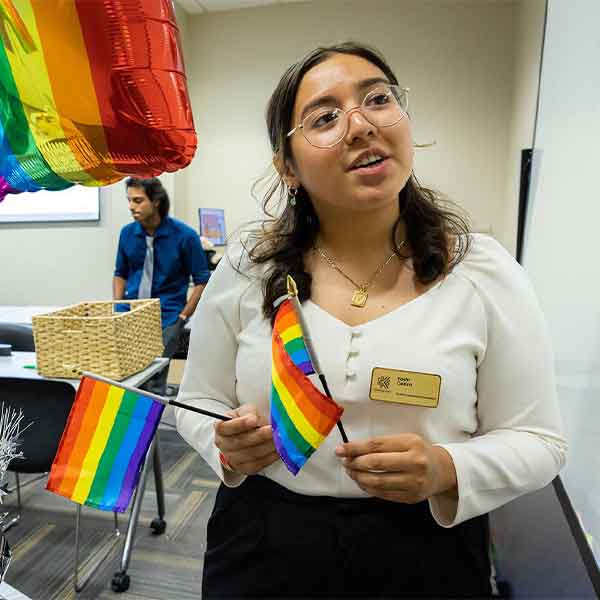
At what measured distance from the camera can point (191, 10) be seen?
420cm

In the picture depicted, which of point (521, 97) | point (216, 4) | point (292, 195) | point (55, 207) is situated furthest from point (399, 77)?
point (292, 195)

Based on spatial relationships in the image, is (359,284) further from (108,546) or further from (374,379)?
(108,546)

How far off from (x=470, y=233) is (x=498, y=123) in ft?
11.5

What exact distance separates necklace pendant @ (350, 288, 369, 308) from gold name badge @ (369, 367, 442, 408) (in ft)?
0.47

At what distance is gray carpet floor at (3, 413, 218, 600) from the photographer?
175 centimetres

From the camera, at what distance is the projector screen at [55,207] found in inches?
164

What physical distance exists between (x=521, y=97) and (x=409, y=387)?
3.26 metres

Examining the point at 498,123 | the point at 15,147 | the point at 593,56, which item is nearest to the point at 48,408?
the point at 15,147

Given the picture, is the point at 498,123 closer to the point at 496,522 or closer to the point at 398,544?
the point at 496,522

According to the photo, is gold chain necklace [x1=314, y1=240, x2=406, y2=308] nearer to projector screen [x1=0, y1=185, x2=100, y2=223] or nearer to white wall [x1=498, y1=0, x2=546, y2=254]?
white wall [x1=498, y1=0, x2=546, y2=254]

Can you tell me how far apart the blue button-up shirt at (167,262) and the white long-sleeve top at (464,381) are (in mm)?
2271

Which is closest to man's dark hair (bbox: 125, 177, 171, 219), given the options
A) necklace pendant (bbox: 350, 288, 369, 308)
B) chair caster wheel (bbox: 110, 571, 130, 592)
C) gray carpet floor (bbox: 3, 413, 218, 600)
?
gray carpet floor (bbox: 3, 413, 218, 600)

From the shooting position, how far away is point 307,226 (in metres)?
0.96

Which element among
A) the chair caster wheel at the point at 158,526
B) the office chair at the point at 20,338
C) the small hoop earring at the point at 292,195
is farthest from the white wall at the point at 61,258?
the small hoop earring at the point at 292,195
